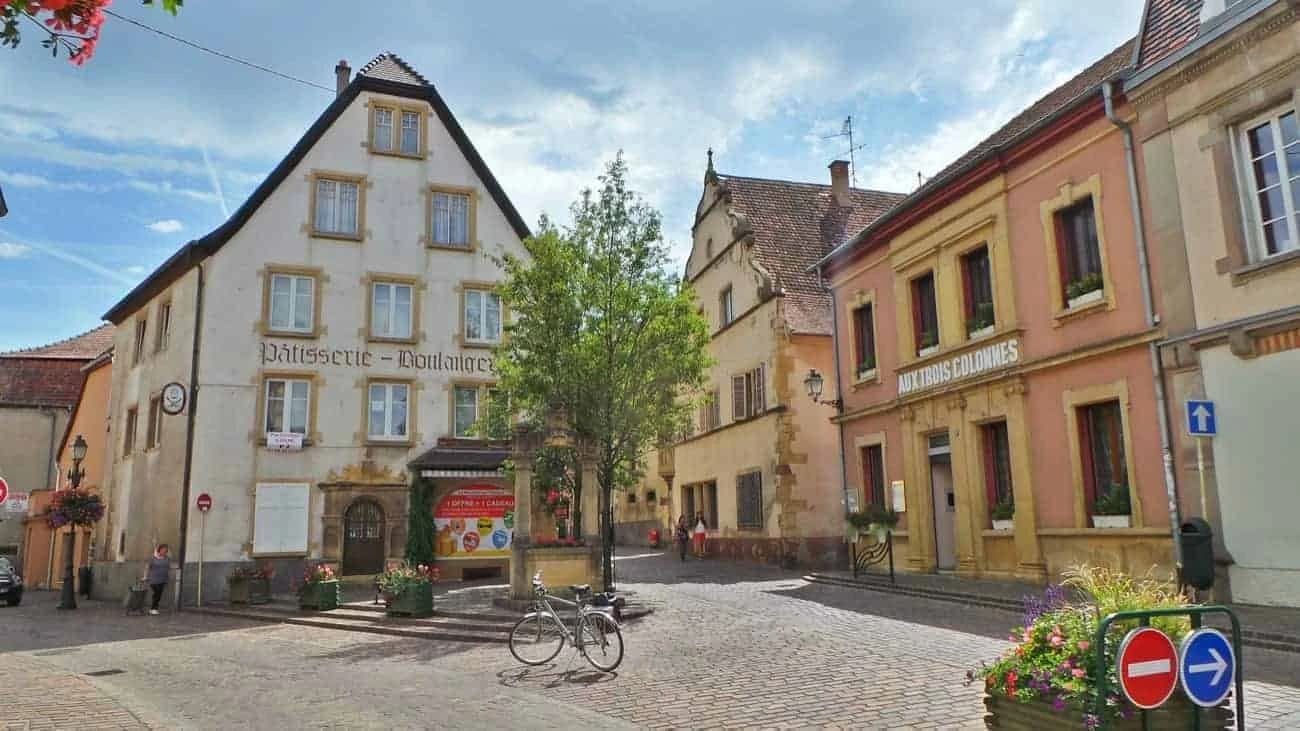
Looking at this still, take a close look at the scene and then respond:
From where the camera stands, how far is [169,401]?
23062mm

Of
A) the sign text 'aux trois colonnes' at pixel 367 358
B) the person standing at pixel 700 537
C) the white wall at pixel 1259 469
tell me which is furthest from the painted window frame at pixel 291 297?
the white wall at pixel 1259 469

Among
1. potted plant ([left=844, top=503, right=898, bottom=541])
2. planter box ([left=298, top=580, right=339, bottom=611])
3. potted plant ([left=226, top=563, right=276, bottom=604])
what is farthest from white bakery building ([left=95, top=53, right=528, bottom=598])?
potted plant ([left=844, top=503, right=898, bottom=541])

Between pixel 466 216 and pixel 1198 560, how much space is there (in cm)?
2028

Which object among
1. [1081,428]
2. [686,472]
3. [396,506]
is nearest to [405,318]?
[396,506]

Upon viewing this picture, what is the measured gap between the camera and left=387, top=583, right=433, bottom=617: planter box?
16203 millimetres

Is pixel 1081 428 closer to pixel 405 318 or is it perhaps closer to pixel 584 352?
pixel 584 352

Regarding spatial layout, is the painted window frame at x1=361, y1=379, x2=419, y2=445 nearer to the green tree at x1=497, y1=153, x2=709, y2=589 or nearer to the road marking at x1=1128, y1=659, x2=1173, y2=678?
the green tree at x1=497, y1=153, x2=709, y2=589

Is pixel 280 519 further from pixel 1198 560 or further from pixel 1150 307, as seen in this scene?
pixel 1198 560

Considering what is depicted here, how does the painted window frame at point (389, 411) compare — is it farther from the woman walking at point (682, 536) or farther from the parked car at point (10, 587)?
the parked car at point (10, 587)

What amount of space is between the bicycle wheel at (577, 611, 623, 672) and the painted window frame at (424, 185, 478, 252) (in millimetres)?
17148

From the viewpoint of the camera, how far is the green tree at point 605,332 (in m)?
17.4

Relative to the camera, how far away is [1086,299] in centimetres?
1544

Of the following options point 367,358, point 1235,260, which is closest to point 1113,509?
point 1235,260

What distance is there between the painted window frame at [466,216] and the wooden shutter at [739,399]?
8.90 metres
